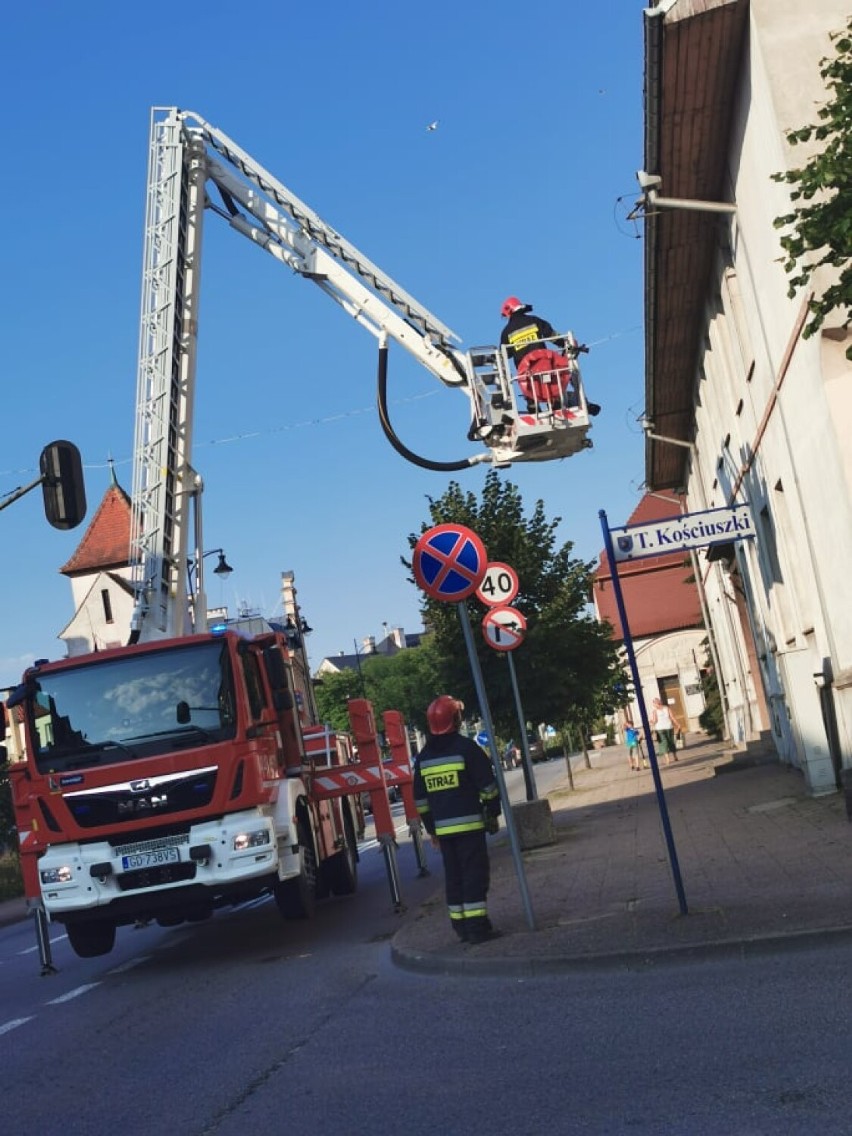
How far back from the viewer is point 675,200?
1808 centimetres

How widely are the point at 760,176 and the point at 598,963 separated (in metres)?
A: 9.63

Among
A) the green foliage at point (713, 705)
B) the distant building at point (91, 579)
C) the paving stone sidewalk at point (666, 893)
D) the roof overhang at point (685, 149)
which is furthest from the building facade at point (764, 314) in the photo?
the distant building at point (91, 579)

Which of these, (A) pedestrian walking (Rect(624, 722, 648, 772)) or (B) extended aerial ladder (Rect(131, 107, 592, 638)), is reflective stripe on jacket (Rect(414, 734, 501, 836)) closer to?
(B) extended aerial ladder (Rect(131, 107, 592, 638))

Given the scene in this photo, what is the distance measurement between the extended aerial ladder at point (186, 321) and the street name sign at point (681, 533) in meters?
4.29

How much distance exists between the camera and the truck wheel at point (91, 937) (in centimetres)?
1334

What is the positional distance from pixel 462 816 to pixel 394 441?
217 inches

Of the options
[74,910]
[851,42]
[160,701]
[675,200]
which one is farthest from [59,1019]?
[675,200]

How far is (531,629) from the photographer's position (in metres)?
23.8

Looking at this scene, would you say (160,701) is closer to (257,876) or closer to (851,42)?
(257,876)

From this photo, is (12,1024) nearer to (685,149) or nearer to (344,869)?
(344,869)

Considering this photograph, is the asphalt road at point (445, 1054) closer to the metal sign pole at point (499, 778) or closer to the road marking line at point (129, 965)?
the metal sign pole at point (499, 778)

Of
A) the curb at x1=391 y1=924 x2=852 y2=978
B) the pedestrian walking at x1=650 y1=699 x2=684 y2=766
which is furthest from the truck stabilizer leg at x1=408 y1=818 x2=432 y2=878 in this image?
the pedestrian walking at x1=650 y1=699 x2=684 y2=766

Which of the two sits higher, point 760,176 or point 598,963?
point 760,176

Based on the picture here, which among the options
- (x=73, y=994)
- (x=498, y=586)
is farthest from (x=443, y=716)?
(x=498, y=586)
